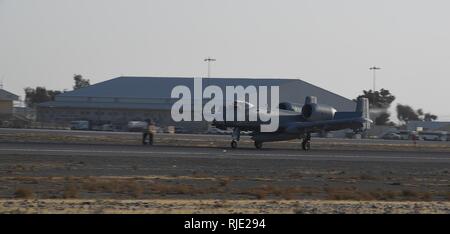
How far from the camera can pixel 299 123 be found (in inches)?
1881

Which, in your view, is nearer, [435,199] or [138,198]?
[138,198]

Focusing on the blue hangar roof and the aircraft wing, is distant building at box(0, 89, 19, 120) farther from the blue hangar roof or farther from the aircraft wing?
the aircraft wing

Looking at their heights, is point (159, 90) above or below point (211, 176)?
above

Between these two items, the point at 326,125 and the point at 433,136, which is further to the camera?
the point at 433,136

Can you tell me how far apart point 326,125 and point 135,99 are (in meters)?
60.2

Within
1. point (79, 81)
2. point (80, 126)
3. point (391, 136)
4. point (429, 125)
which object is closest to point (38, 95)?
point (79, 81)

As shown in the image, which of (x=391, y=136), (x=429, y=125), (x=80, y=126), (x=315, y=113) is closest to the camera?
(x=315, y=113)

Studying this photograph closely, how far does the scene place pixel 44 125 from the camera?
311 feet

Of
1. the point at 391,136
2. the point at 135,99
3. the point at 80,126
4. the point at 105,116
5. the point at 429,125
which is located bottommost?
the point at 391,136

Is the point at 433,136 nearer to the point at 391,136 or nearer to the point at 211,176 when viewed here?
the point at 391,136

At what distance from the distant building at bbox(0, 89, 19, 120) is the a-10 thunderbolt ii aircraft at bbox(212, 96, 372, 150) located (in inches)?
2507
